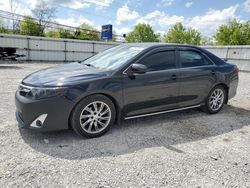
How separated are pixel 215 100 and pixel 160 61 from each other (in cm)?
182

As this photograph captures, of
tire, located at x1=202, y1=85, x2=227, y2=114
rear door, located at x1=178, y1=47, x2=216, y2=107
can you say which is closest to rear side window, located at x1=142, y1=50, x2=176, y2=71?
rear door, located at x1=178, y1=47, x2=216, y2=107

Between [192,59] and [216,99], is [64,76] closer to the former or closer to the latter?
[192,59]

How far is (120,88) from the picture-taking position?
3611 mm

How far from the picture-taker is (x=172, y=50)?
4.36 m

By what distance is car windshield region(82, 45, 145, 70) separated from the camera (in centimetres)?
387

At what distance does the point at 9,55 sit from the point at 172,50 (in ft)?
52.0

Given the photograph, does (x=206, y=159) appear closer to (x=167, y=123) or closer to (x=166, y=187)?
(x=166, y=187)

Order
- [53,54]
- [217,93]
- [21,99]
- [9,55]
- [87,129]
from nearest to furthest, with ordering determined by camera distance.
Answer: [21,99] → [87,129] → [217,93] → [9,55] → [53,54]

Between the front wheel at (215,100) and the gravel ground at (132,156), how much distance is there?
67cm

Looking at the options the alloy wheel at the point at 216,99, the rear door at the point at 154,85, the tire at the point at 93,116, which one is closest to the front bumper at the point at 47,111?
the tire at the point at 93,116

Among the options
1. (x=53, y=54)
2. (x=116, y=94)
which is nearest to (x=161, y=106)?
(x=116, y=94)

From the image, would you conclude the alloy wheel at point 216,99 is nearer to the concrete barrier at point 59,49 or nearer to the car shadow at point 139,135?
the car shadow at point 139,135

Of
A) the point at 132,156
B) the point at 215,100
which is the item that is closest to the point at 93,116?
the point at 132,156

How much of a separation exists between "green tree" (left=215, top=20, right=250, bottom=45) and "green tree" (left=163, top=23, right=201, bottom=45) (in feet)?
40.1
